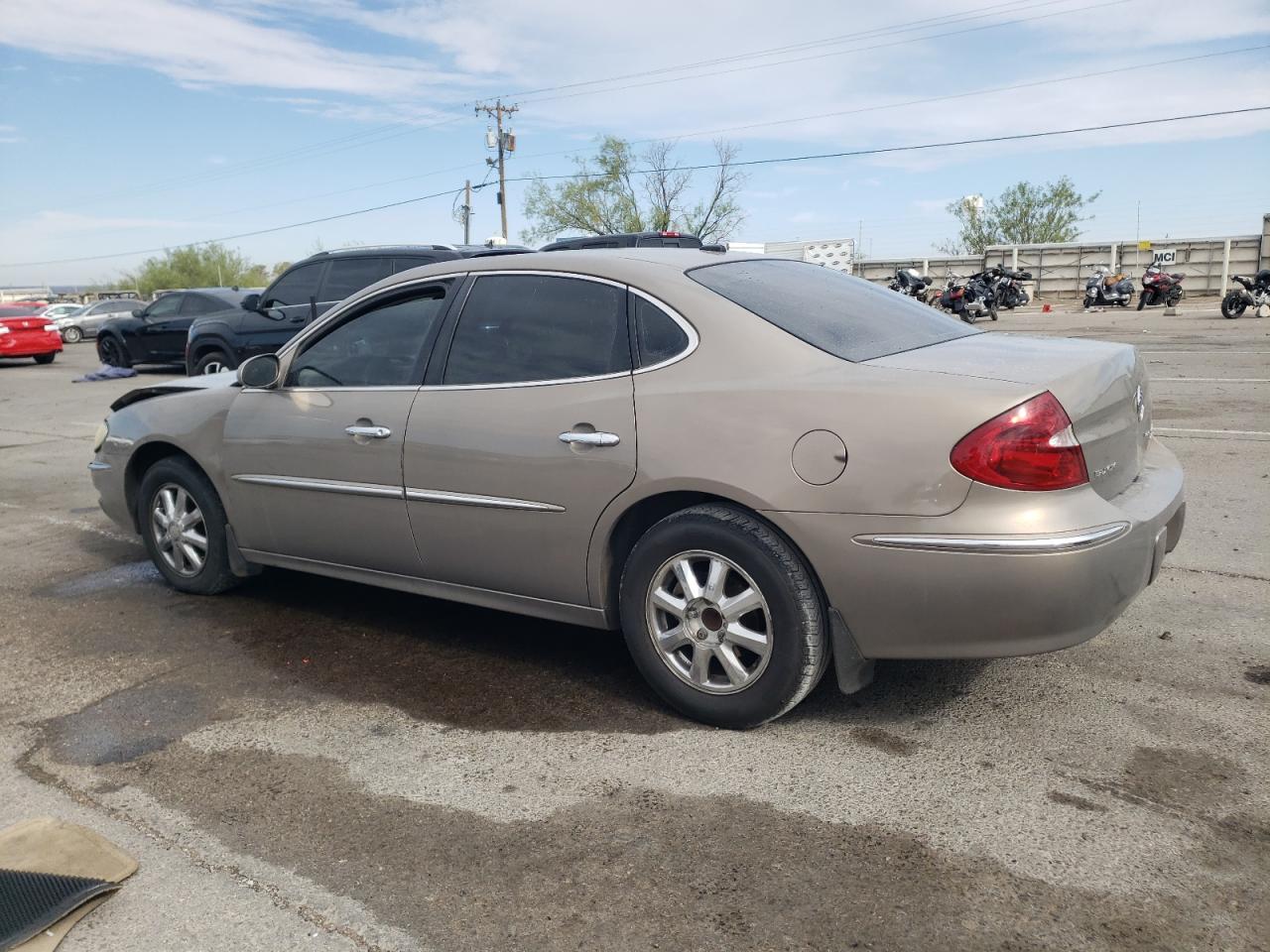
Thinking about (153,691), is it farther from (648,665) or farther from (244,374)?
(648,665)

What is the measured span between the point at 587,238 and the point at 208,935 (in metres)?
12.1

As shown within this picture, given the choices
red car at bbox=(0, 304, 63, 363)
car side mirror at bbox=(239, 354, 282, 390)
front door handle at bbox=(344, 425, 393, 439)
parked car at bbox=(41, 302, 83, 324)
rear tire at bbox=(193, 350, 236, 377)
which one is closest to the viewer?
front door handle at bbox=(344, 425, 393, 439)

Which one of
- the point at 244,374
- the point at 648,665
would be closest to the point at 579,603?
the point at 648,665

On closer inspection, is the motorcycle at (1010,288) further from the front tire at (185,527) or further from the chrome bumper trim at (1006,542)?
→ the chrome bumper trim at (1006,542)

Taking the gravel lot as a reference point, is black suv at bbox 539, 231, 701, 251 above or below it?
above

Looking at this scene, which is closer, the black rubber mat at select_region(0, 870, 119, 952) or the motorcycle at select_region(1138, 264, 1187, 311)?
the black rubber mat at select_region(0, 870, 119, 952)

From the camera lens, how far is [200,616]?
16.7ft

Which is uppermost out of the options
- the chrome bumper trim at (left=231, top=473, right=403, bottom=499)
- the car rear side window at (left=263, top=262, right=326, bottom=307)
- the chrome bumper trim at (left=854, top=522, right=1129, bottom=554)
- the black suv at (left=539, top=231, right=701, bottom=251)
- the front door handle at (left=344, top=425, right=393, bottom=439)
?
the black suv at (left=539, top=231, right=701, bottom=251)

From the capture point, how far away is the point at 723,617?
3465 millimetres

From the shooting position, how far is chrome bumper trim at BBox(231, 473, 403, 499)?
4.29 m

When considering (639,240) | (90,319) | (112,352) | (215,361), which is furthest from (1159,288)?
(90,319)

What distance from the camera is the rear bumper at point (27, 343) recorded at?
2392cm

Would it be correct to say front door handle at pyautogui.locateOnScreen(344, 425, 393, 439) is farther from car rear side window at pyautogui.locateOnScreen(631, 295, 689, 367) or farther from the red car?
the red car

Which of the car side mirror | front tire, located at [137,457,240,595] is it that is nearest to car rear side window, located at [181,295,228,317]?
front tire, located at [137,457,240,595]
